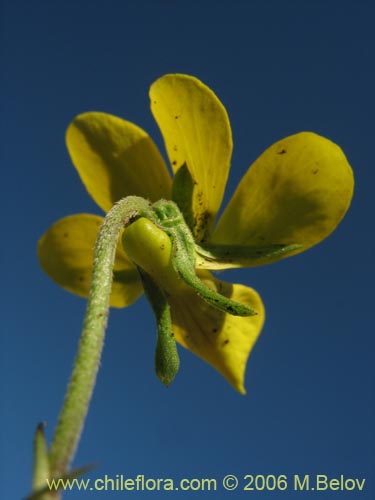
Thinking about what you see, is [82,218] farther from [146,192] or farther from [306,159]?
[306,159]

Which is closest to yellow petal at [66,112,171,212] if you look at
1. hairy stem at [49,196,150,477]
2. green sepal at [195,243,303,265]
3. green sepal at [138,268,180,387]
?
green sepal at [195,243,303,265]

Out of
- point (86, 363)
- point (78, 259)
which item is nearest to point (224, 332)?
point (78, 259)

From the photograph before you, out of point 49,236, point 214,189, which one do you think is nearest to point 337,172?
point 214,189

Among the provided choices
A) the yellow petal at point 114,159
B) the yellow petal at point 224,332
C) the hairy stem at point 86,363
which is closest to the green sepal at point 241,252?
the yellow petal at point 224,332

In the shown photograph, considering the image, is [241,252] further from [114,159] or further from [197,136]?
[114,159]

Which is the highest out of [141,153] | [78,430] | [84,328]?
[141,153]

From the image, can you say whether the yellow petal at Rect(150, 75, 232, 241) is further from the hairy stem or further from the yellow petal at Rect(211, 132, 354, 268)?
the hairy stem
